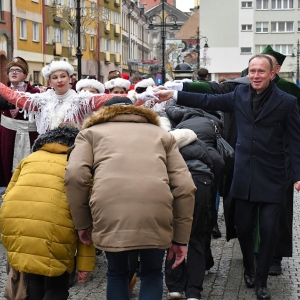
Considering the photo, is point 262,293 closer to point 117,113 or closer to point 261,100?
point 261,100

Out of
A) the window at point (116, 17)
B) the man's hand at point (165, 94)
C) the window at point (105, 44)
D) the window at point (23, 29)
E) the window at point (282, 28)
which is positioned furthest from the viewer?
the window at point (282, 28)

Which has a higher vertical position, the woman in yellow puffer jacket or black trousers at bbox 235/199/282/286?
the woman in yellow puffer jacket

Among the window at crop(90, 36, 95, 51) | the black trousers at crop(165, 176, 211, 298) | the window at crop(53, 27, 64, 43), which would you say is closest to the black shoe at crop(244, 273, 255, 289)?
the black trousers at crop(165, 176, 211, 298)

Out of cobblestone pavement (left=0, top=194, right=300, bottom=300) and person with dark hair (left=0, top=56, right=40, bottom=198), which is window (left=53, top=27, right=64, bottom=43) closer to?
person with dark hair (left=0, top=56, right=40, bottom=198)

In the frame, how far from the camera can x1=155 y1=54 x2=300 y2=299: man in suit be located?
231 inches

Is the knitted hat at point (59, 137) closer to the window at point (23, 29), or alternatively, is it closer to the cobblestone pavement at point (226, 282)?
the cobblestone pavement at point (226, 282)

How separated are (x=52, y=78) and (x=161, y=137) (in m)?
2.78

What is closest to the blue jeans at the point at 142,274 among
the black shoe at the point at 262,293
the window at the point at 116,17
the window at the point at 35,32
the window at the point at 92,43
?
the black shoe at the point at 262,293

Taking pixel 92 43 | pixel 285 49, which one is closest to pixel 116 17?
pixel 92 43

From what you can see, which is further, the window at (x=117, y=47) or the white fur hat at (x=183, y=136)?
the window at (x=117, y=47)

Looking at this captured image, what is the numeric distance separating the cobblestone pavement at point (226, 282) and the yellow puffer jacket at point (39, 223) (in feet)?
5.37

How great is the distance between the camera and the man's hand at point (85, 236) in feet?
14.3

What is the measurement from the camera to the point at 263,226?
236 inches

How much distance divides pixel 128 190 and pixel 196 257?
183cm
